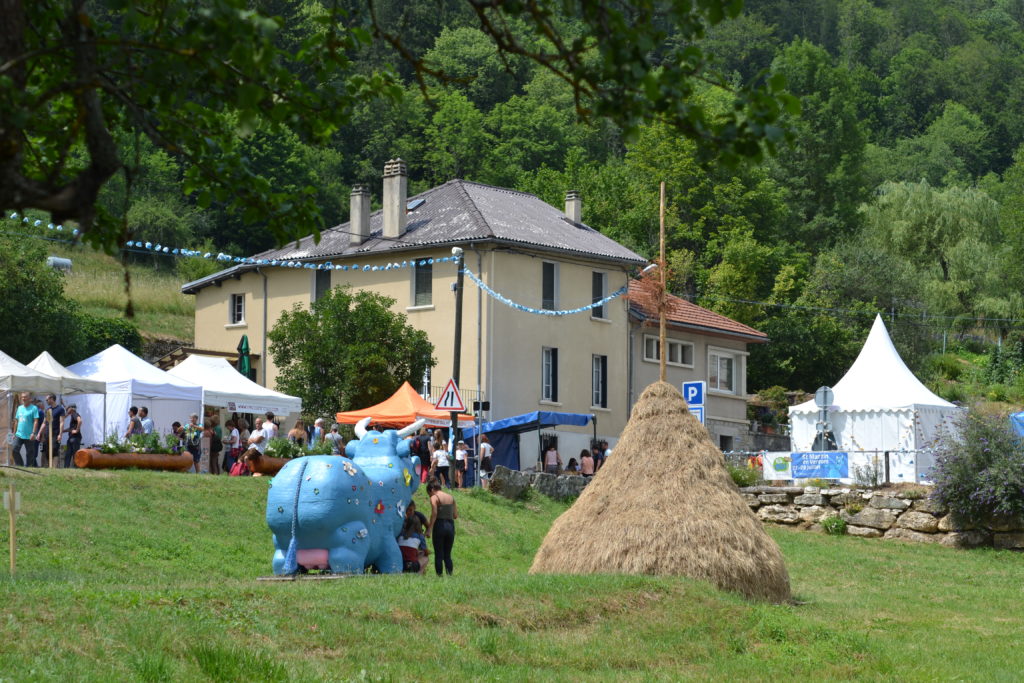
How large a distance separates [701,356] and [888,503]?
21.5m

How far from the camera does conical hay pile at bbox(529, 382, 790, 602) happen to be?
1966 centimetres

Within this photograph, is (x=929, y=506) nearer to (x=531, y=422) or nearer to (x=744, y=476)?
(x=744, y=476)

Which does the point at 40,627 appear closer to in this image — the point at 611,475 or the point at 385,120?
the point at 611,475

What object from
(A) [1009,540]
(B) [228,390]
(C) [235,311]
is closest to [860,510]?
(A) [1009,540]

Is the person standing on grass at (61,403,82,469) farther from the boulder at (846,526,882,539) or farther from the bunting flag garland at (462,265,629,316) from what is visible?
the boulder at (846,526,882,539)

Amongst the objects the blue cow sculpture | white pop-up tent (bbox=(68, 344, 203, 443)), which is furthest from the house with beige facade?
the blue cow sculpture

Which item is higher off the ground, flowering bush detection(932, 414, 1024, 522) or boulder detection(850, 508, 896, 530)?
flowering bush detection(932, 414, 1024, 522)

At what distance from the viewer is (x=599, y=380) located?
48.3 m

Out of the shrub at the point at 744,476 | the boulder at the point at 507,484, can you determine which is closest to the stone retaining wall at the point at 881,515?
the shrub at the point at 744,476

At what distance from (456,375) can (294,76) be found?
84.5ft

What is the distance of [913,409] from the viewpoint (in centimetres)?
3841

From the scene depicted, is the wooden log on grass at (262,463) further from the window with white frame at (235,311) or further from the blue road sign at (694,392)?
the window with white frame at (235,311)

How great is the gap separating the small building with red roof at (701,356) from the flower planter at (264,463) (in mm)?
21678

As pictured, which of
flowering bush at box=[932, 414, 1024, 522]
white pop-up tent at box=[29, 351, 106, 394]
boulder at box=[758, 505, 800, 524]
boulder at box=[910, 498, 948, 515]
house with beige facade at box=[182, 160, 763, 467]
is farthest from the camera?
house with beige facade at box=[182, 160, 763, 467]
